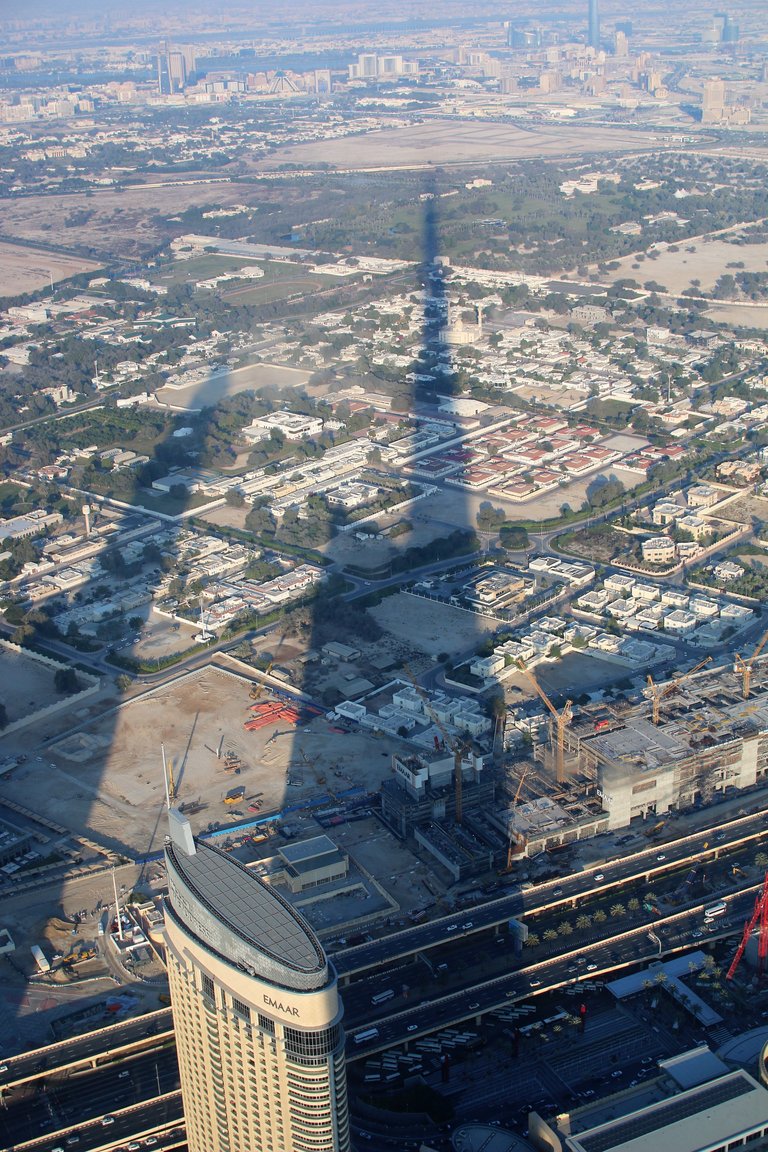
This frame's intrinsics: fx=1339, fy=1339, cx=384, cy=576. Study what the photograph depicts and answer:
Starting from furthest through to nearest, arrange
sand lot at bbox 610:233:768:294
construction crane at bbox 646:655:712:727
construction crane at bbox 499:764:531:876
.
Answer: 1. sand lot at bbox 610:233:768:294
2. construction crane at bbox 646:655:712:727
3. construction crane at bbox 499:764:531:876

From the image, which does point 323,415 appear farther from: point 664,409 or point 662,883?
Result: point 662,883

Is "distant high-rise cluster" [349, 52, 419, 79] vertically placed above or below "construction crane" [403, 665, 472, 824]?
above

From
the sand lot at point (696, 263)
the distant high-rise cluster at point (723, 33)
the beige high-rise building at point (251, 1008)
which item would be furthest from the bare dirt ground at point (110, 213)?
the distant high-rise cluster at point (723, 33)

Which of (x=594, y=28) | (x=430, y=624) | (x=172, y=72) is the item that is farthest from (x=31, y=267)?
(x=594, y=28)

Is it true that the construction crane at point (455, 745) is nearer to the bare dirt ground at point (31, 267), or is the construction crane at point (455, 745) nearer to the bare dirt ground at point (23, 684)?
the bare dirt ground at point (23, 684)

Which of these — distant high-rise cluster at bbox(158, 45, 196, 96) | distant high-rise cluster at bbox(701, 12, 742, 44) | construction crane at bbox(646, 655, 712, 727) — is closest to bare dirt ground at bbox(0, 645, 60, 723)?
construction crane at bbox(646, 655, 712, 727)

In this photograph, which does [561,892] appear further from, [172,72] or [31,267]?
[172,72]

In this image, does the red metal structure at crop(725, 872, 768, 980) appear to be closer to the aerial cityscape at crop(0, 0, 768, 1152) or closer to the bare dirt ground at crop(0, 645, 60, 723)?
the aerial cityscape at crop(0, 0, 768, 1152)

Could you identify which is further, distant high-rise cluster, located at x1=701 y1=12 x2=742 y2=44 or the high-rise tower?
distant high-rise cluster, located at x1=701 y1=12 x2=742 y2=44

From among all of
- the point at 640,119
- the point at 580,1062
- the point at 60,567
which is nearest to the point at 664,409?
the point at 60,567
